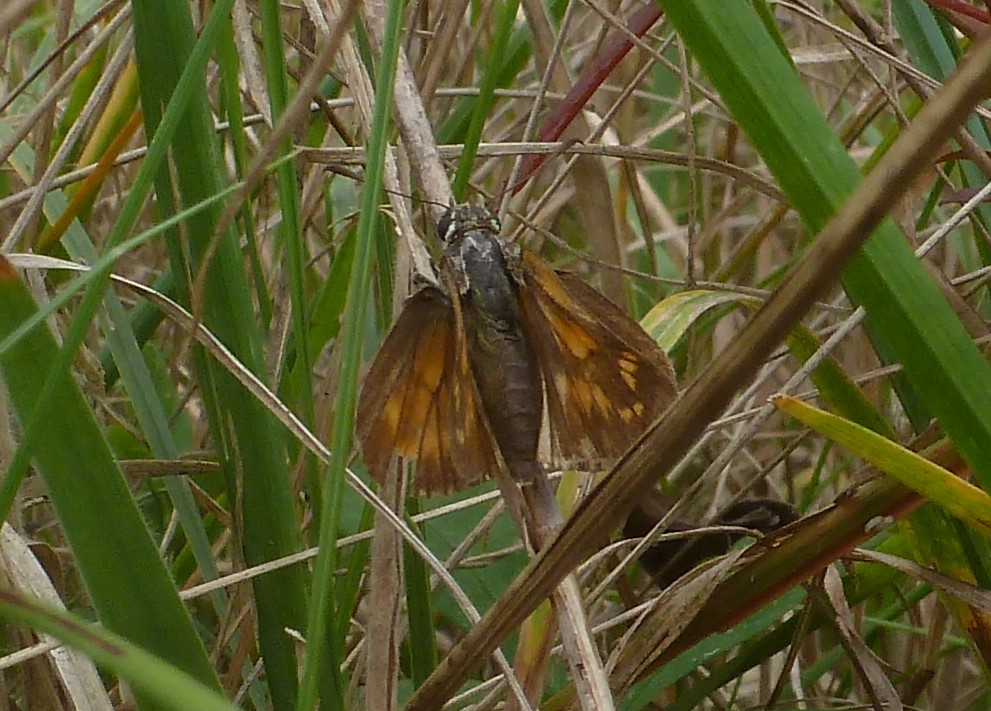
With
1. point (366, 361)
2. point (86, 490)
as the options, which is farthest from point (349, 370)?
point (366, 361)

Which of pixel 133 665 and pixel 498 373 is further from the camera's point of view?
pixel 498 373

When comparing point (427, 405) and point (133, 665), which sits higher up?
point (133, 665)

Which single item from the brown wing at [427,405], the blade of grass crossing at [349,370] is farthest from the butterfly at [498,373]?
the blade of grass crossing at [349,370]

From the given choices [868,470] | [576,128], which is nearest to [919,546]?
[868,470]

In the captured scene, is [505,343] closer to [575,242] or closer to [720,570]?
[720,570]

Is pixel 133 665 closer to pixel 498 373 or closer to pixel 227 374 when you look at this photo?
pixel 227 374

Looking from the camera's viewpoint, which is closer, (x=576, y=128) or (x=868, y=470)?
(x=868, y=470)
